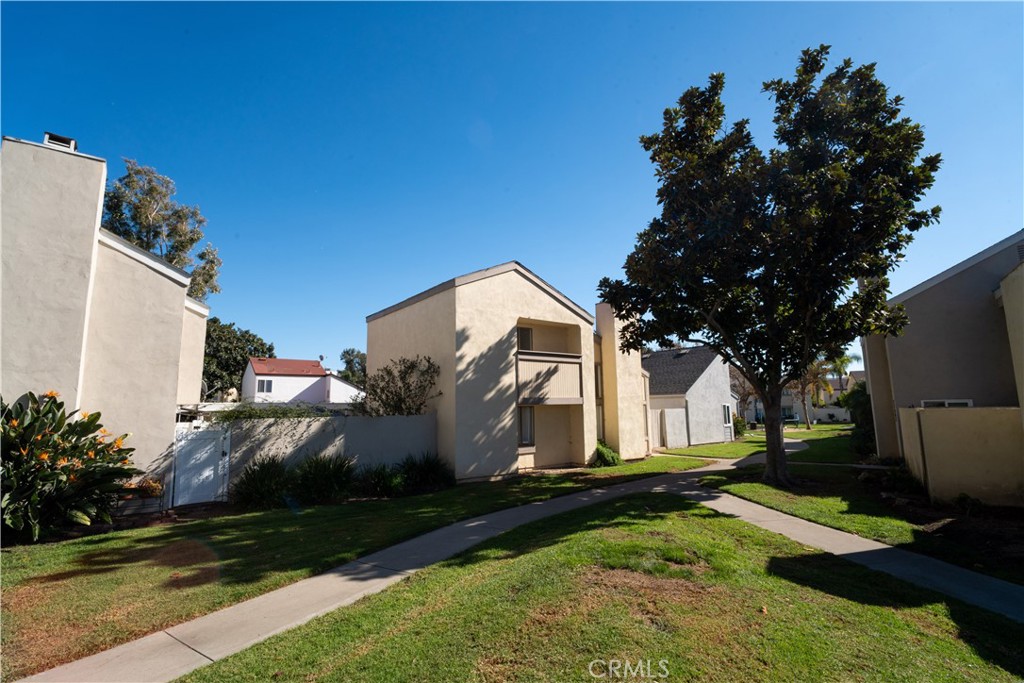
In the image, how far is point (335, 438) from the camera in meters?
13.6

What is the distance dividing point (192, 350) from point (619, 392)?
52.9 ft

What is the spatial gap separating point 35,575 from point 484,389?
1103 centimetres

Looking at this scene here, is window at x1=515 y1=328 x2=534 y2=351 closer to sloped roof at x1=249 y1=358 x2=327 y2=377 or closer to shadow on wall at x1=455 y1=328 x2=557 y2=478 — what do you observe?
shadow on wall at x1=455 y1=328 x2=557 y2=478

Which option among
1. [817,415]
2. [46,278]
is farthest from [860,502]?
[817,415]

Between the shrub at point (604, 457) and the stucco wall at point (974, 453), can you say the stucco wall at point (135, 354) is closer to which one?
the shrub at point (604, 457)

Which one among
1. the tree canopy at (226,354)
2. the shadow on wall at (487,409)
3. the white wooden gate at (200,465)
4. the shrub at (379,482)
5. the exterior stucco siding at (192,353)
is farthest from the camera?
the tree canopy at (226,354)

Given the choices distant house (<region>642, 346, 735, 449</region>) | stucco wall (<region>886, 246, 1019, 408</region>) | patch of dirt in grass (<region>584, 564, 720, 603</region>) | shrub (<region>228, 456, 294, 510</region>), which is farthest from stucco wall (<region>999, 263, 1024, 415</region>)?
distant house (<region>642, 346, 735, 449</region>)

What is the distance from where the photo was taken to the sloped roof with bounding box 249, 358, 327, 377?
40.3m

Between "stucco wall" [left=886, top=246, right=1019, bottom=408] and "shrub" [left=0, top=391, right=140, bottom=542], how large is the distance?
66.0 feet

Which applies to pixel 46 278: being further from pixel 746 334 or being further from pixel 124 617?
pixel 746 334

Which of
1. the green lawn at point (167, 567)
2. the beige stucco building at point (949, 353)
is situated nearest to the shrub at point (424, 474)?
the green lawn at point (167, 567)

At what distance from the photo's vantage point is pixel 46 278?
992 cm

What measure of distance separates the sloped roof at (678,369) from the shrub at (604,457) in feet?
34.2

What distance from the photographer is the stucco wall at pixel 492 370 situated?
15.5 meters
